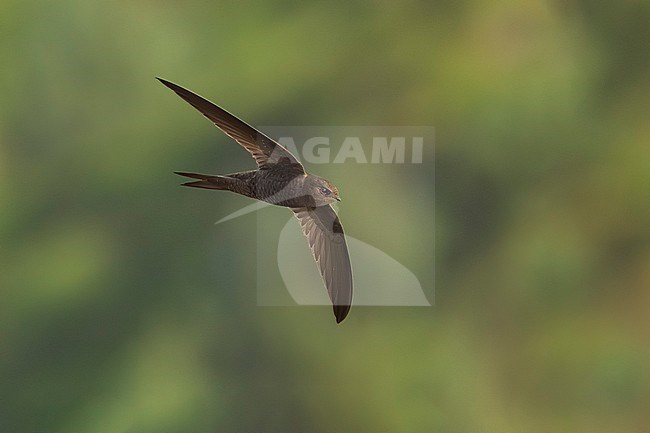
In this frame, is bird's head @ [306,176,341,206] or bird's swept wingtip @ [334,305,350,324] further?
bird's swept wingtip @ [334,305,350,324]

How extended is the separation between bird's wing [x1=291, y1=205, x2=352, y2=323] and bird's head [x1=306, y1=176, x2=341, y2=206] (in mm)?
40

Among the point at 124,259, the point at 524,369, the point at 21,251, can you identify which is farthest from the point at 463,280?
the point at 21,251

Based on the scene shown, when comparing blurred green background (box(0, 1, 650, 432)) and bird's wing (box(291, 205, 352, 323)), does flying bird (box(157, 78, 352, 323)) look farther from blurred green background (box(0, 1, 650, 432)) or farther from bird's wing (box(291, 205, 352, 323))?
blurred green background (box(0, 1, 650, 432))

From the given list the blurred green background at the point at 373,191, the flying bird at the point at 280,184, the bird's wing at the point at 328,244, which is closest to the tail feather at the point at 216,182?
the flying bird at the point at 280,184

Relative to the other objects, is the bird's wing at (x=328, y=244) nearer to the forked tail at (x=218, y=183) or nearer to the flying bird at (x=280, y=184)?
the flying bird at (x=280, y=184)

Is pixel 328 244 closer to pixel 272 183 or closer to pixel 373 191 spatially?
pixel 272 183

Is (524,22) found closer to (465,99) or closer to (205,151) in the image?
(465,99)

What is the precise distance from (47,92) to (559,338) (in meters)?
1.06

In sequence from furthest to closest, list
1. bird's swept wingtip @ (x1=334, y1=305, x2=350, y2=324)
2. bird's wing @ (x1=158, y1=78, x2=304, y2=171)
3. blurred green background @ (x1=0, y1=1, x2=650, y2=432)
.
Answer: blurred green background @ (x1=0, y1=1, x2=650, y2=432) → bird's swept wingtip @ (x1=334, y1=305, x2=350, y2=324) → bird's wing @ (x1=158, y1=78, x2=304, y2=171)

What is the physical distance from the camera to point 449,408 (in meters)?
1.27

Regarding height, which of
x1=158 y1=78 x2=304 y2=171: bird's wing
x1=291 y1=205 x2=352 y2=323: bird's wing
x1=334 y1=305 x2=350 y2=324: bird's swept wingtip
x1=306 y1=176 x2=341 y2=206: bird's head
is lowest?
x1=334 y1=305 x2=350 y2=324: bird's swept wingtip

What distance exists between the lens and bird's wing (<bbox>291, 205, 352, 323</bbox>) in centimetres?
99

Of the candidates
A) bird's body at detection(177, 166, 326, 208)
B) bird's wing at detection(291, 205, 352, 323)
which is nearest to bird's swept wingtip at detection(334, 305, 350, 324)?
bird's wing at detection(291, 205, 352, 323)

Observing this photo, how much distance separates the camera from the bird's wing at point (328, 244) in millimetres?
987
